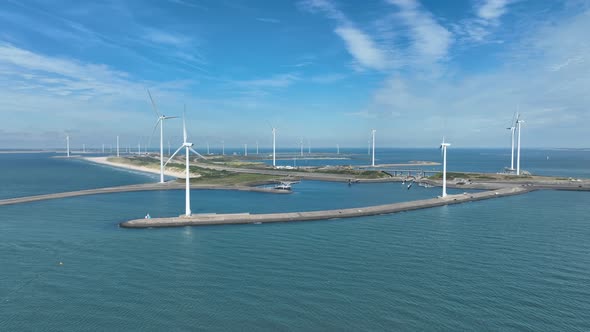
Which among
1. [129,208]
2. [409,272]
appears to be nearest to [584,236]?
[409,272]

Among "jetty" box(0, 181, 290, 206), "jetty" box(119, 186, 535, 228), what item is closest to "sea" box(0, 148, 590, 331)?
"jetty" box(119, 186, 535, 228)

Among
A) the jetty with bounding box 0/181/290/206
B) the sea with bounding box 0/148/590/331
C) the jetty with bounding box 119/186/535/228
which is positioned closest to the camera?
the sea with bounding box 0/148/590/331

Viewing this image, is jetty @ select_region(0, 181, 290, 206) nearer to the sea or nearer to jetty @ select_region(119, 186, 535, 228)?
the sea

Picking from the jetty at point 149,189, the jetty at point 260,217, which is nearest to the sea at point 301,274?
the jetty at point 260,217

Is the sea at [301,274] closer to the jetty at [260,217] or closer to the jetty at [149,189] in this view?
the jetty at [260,217]

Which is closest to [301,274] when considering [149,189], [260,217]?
[260,217]

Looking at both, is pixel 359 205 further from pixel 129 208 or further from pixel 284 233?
pixel 129 208

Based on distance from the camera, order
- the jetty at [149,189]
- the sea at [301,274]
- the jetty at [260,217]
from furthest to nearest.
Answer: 1. the jetty at [149,189]
2. the jetty at [260,217]
3. the sea at [301,274]

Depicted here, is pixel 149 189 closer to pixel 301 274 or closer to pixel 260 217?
pixel 260 217
